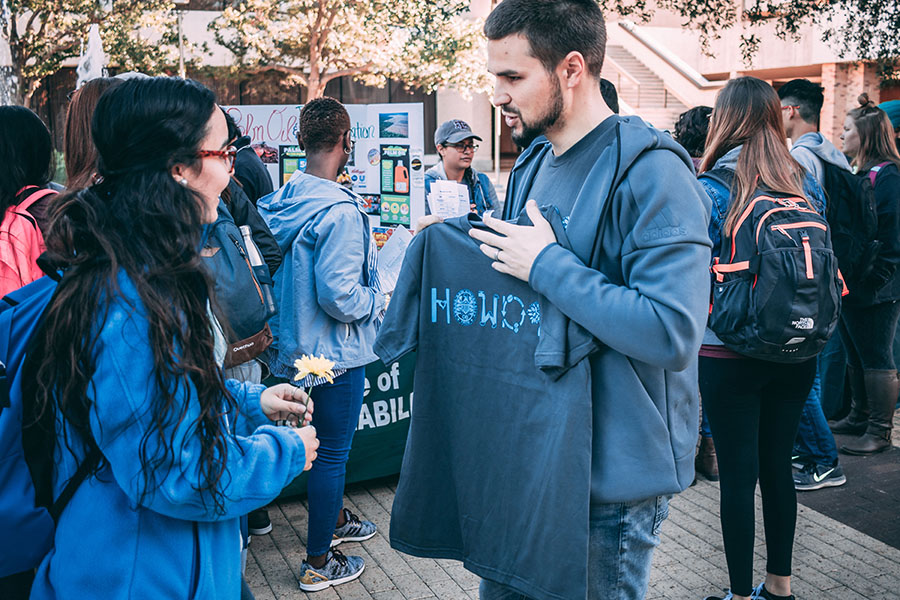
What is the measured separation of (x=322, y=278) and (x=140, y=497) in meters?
2.13

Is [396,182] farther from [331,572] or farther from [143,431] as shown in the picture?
[143,431]

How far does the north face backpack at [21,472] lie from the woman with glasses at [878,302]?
5.14m

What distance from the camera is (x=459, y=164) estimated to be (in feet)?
22.1

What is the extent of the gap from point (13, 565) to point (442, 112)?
103ft

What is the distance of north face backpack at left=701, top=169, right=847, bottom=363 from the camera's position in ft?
10.7

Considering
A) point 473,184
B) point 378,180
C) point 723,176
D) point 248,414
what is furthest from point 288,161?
point 248,414

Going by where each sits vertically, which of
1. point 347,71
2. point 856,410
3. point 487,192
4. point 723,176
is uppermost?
point 347,71

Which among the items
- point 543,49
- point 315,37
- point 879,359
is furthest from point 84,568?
point 315,37

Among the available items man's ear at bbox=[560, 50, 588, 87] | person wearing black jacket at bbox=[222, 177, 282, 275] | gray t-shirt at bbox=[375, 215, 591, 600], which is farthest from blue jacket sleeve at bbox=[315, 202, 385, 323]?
man's ear at bbox=[560, 50, 588, 87]

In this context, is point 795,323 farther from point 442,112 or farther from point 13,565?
point 442,112

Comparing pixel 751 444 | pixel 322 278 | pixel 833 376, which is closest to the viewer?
pixel 751 444

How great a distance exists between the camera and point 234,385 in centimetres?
218

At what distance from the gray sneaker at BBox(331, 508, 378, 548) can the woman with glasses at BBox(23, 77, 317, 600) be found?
8.51ft

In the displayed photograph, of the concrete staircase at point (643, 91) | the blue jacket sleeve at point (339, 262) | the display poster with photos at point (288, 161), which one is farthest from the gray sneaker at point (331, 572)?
the concrete staircase at point (643, 91)
